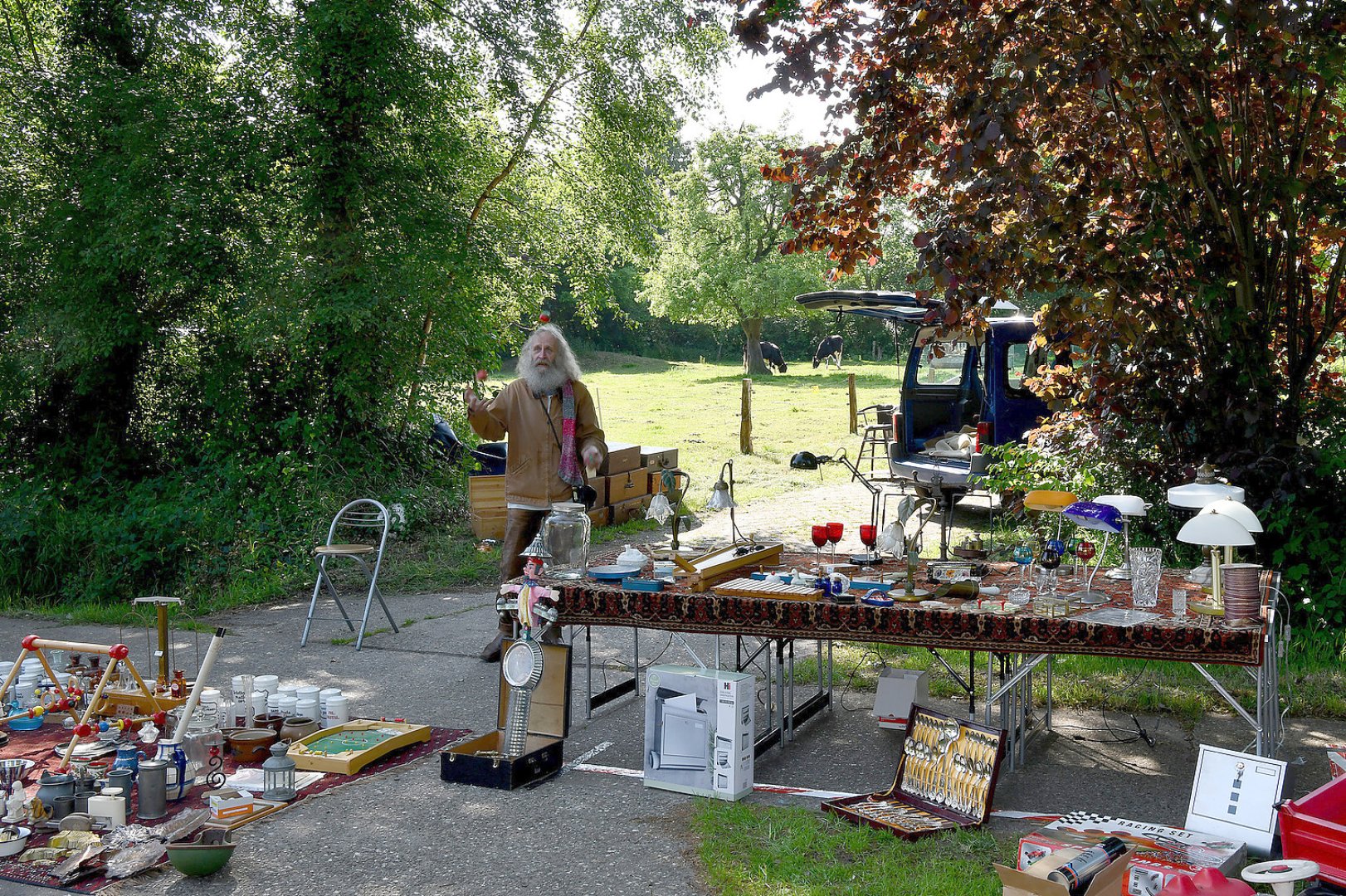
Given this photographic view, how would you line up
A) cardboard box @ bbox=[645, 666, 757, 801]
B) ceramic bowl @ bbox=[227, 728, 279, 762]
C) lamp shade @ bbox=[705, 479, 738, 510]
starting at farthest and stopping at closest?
lamp shade @ bbox=[705, 479, 738, 510], ceramic bowl @ bbox=[227, 728, 279, 762], cardboard box @ bbox=[645, 666, 757, 801]

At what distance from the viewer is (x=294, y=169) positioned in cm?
1043

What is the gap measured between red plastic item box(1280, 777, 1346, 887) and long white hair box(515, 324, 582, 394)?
421cm

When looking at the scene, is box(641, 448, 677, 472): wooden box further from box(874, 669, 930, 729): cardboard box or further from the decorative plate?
the decorative plate

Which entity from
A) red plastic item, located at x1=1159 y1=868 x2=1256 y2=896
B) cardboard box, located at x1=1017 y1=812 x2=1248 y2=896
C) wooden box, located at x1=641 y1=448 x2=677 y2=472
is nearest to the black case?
cardboard box, located at x1=1017 y1=812 x2=1248 y2=896

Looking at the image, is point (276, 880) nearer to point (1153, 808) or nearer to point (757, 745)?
point (757, 745)

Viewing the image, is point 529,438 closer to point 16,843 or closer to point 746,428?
point 16,843

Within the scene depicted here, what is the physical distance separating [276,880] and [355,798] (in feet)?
2.47

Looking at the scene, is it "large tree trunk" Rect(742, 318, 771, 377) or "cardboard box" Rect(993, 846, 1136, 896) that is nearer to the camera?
"cardboard box" Rect(993, 846, 1136, 896)

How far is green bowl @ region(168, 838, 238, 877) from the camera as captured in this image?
153 inches

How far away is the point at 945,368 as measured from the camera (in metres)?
13.0

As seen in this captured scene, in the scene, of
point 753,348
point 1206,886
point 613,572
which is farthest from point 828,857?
point 753,348

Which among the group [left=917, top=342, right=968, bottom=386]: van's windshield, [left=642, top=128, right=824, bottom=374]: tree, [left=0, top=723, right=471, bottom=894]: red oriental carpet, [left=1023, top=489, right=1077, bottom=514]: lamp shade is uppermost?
[left=642, top=128, right=824, bottom=374]: tree

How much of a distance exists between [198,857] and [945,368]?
34.5ft

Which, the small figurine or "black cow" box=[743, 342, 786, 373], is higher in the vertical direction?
"black cow" box=[743, 342, 786, 373]
